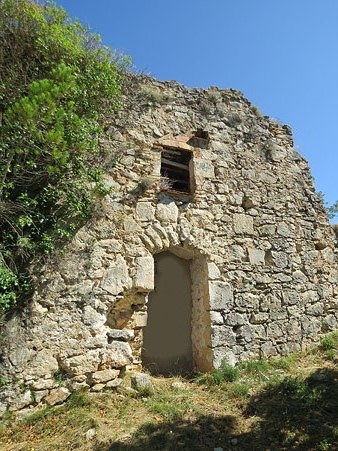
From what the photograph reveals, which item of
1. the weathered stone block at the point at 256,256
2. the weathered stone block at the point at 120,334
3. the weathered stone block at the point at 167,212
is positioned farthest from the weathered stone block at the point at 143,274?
the weathered stone block at the point at 256,256

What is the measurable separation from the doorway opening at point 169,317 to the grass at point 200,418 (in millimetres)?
943

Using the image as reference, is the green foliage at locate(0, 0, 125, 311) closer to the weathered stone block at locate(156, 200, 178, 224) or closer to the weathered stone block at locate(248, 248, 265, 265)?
the weathered stone block at locate(156, 200, 178, 224)

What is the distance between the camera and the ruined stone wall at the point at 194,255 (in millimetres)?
4246

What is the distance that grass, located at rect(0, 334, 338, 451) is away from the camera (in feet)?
11.2

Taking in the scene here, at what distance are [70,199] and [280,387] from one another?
3.95m

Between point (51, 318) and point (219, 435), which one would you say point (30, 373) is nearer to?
point (51, 318)

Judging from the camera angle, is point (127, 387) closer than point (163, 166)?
Yes

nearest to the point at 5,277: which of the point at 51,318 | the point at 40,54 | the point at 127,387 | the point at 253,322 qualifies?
the point at 51,318

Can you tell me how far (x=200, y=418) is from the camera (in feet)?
12.8

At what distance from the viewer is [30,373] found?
3.93 metres

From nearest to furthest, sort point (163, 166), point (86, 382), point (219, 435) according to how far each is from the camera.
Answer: point (219, 435)
point (86, 382)
point (163, 166)

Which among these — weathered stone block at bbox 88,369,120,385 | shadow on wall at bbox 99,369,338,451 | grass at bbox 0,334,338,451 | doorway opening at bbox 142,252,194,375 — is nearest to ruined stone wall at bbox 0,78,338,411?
weathered stone block at bbox 88,369,120,385

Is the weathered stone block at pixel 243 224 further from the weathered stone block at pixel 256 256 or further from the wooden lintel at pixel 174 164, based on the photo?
the wooden lintel at pixel 174 164

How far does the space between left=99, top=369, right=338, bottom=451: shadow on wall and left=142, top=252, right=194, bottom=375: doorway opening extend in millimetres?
1824
